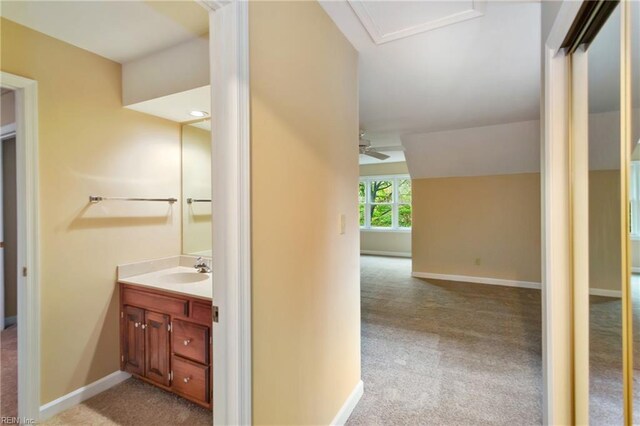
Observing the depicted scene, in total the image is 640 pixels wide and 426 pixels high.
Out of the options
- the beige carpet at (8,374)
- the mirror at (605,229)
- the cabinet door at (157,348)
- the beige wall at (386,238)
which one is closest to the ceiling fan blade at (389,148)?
the beige wall at (386,238)

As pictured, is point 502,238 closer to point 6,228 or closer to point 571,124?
point 571,124

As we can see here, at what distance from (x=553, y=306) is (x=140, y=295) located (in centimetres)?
256

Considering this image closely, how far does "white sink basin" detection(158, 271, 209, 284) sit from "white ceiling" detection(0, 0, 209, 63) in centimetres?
172

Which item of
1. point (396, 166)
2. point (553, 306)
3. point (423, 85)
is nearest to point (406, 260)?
point (396, 166)

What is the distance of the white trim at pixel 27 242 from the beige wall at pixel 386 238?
23.2ft

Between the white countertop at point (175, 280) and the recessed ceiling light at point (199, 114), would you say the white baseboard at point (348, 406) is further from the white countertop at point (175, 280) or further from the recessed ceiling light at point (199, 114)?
the recessed ceiling light at point (199, 114)

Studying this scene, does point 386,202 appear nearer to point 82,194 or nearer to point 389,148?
point 389,148

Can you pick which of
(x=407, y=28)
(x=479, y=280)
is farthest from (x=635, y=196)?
(x=479, y=280)

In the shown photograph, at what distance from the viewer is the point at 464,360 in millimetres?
2594

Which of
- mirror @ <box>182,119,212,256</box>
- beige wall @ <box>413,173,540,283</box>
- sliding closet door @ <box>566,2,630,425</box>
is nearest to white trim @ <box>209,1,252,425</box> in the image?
sliding closet door @ <box>566,2,630,425</box>

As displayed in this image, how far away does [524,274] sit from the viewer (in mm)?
4980

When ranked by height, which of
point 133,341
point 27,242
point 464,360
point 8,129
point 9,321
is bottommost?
point 464,360

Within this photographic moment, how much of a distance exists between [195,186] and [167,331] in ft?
4.39

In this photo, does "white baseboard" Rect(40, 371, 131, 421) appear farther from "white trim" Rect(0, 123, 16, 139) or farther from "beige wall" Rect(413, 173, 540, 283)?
"beige wall" Rect(413, 173, 540, 283)
